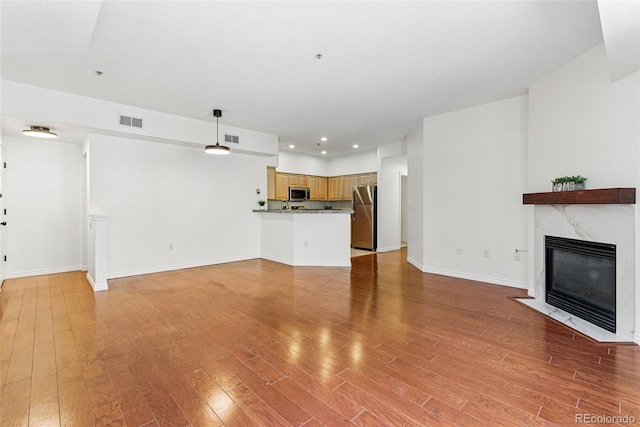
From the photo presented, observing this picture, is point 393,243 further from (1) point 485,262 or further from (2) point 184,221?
(2) point 184,221

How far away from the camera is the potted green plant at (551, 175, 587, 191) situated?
2.96m

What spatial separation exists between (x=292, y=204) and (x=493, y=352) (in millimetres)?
6611

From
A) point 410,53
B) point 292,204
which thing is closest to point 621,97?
point 410,53

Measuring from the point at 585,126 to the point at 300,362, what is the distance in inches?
140

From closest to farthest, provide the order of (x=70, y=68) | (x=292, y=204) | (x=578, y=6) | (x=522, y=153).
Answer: (x=578, y=6)
(x=70, y=68)
(x=522, y=153)
(x=292, y=204)

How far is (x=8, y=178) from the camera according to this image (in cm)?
464

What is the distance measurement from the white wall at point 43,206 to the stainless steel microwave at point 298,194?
4459 mm

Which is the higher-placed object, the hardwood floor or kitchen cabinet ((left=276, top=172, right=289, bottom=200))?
kitchen cabinet ((left=276, top=172, right=289, bottom=200))

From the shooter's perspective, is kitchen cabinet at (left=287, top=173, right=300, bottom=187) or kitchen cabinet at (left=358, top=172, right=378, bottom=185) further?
kitchen cabinet at (left=287, top=173, right=300, bottom=187)

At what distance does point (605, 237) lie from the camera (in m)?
2.72

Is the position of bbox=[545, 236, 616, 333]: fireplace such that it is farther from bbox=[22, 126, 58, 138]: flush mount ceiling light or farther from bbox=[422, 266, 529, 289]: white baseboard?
bbox=[22, 126, 58, 138]: flush mount ceiling light

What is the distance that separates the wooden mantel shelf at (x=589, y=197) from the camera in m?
2.46

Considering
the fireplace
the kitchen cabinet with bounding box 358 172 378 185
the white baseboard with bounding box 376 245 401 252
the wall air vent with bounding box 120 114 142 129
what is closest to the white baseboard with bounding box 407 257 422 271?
the white baseboard with bounding box 376 245 401 252

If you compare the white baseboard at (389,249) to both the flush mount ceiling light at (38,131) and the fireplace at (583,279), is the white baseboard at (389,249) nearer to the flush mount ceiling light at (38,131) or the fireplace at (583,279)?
the fireplace at (583,279)
